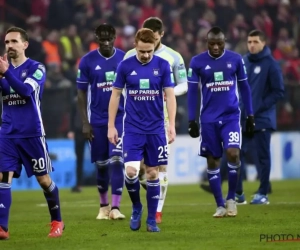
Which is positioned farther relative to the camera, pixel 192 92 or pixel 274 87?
pixel 274 87

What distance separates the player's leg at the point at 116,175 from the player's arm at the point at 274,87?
3.25m

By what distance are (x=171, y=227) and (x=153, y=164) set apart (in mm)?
944

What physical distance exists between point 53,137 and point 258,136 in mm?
6306

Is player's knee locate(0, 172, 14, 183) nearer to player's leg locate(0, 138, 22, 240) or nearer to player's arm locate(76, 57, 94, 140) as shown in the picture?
player's leg locate(0, 138, 22, 240)

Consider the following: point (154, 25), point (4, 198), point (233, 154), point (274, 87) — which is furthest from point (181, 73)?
point (4, 198)

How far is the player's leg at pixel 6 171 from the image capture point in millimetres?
9703

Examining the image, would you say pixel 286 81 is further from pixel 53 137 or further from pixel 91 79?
pixel 91 79

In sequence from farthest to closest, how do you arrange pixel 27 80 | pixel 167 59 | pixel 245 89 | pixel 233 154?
pixel 245 89
pixel 233 154
pixel 167 59
pixel 27 80

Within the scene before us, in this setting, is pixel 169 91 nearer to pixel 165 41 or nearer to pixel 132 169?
pixel 132 169

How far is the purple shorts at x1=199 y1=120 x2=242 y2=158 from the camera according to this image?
12.1m

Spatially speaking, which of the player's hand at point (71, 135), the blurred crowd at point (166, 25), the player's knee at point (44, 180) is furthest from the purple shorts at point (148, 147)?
the blurred crowd at point (166, 25)

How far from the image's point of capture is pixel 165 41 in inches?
922

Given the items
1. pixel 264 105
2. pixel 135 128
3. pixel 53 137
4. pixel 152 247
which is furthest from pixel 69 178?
pixel 152 247

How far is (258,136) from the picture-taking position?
14773 millimetres
